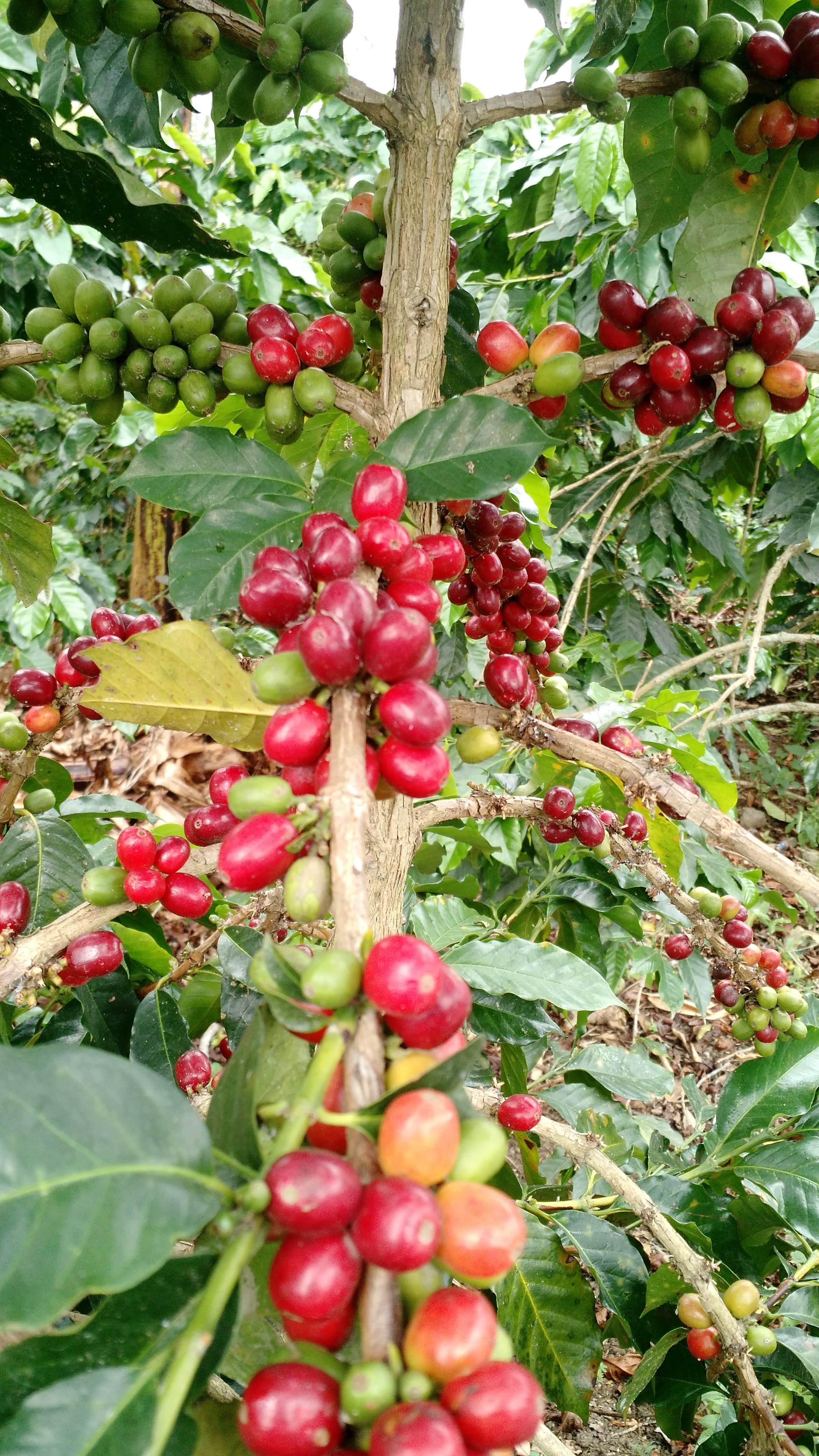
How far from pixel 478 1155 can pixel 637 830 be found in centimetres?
94

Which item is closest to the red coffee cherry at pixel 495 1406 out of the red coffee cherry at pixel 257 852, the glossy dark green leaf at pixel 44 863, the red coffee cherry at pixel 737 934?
the red coffee cherry at pixel 257 852

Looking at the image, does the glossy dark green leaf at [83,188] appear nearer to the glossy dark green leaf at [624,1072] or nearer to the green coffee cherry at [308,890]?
the green coffee cherry at [308,890]

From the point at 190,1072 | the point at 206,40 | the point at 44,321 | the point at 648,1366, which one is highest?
the point at 206,40

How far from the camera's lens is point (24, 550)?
121cm

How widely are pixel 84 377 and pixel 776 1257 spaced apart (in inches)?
67.7

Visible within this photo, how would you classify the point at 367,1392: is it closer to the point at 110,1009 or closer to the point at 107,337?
the point at 110,1009

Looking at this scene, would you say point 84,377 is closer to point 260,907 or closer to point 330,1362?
point 260,907

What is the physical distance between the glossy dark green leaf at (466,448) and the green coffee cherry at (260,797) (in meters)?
0.35

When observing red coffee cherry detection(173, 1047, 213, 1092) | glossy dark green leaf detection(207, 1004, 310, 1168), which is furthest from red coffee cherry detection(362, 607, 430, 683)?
red coffee cherry detection(173, 1047, 213, 1092)

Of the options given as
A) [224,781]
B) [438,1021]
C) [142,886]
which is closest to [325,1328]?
[438,1021]

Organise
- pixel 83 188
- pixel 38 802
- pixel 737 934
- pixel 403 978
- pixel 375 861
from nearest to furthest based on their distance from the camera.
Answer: pixel 403 978 → pixel 375 861 → pixel 83 188 → pixel 38 802 → pixel 737 934

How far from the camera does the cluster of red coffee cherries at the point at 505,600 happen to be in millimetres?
1079

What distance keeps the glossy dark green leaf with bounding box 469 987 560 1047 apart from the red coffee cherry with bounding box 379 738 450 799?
84cm

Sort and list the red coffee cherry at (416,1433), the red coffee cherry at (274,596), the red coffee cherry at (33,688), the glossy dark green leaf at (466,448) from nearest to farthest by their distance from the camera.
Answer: the red coffee cherry at (416,1433), the red coffee cherry at (274,596), the glossy dark green leaf at (466,448), the red coffee cherry at (33,688)
